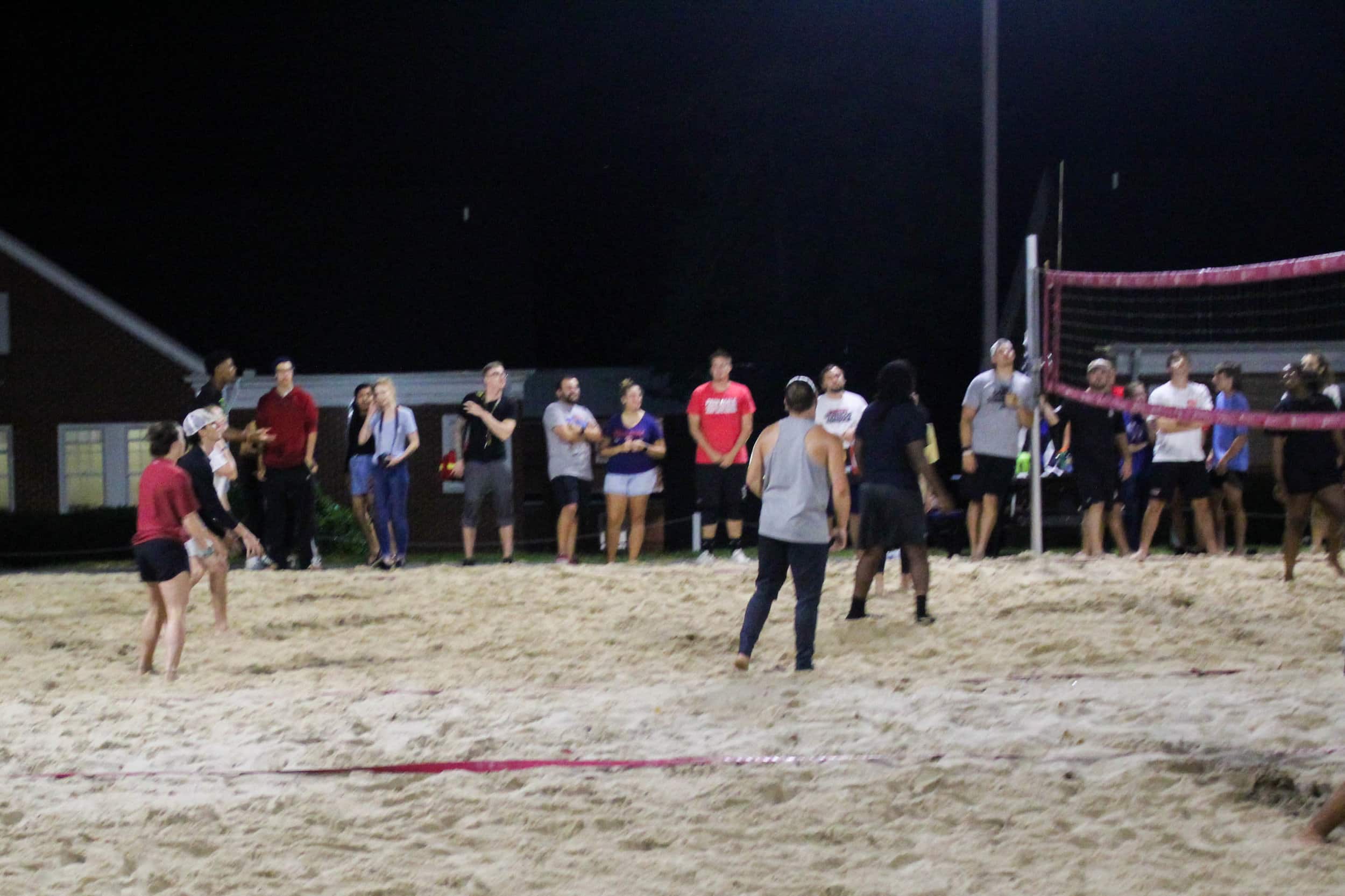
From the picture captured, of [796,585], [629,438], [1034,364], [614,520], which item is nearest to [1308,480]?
[1034,364]

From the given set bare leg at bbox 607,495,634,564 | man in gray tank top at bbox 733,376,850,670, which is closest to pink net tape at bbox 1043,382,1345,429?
man in gray tank top at bbox 733,376,850,670

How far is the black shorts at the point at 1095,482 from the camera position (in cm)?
1055

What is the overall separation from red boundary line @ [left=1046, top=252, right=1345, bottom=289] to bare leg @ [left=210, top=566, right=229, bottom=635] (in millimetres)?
6524

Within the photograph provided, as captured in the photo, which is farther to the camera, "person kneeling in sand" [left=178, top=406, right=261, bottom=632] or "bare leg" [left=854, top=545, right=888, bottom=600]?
"bare leg" [left=854, top=545, right=888, bottom=600]

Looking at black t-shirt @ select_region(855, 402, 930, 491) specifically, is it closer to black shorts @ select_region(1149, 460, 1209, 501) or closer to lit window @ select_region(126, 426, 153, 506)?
black shorts @ select_region(1149, 460, 1209, 501)

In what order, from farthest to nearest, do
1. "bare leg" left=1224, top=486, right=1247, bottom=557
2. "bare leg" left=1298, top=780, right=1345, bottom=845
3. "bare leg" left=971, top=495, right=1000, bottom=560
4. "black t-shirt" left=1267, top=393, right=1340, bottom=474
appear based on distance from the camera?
1. "bare leg" left=1224, top=486, right=1247, bottom=557
2. "bare leg" left=971, top=495, right=1000, bottom=560
3. "black t-shirt" left=1267, top=393, right=1340, bottom=474
4. "bare leg" left=1298, top=780, right=1345, bottom=845

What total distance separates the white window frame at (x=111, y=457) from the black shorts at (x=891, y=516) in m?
16.6

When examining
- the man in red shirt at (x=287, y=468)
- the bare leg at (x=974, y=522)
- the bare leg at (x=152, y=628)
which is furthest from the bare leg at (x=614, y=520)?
the bare leg at (x=152, y=628)

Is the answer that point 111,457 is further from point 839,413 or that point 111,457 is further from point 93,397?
point 839,413

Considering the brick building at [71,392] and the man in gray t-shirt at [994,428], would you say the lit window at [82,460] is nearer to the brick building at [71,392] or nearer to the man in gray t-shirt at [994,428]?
the brick building at [71,392]

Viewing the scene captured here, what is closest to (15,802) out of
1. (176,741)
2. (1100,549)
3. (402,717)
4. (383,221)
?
(176,741)

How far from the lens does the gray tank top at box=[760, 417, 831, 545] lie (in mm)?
7051

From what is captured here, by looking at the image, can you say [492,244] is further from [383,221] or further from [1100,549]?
[1100,549]

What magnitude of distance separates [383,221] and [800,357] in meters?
8.46
